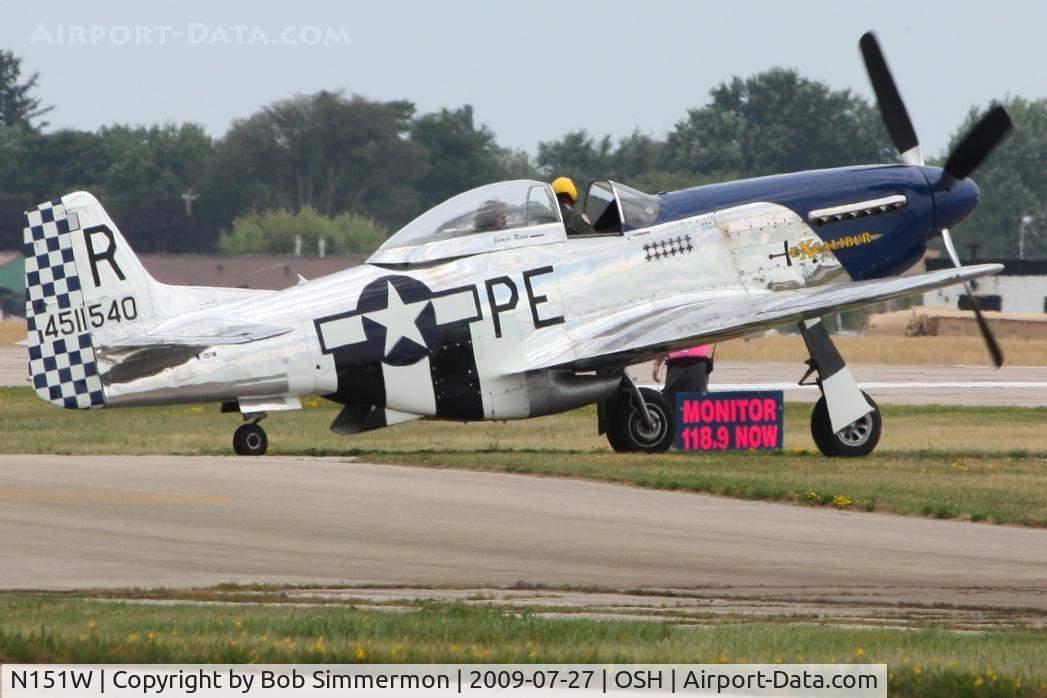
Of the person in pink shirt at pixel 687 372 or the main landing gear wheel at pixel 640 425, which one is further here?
the person in pink shirt at pixel 687 372

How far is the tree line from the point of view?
86.8 m

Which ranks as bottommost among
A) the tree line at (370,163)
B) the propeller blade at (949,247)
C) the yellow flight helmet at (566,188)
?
the propeller blade at (949,247)

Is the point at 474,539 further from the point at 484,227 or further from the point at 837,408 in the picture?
the point at 837,408

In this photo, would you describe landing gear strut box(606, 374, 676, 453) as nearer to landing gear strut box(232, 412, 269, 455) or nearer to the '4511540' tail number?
landing gear strut box(232, 412, 269, 455)

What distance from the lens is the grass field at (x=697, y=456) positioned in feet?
49.7

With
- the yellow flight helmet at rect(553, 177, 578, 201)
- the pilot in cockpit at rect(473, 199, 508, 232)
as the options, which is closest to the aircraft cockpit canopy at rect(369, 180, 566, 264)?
the pilot in cockpit at rect(473, 199, 508, 232)

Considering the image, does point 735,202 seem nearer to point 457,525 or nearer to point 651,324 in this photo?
point 651,324

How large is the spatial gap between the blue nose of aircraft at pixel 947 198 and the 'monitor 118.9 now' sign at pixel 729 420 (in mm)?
2519

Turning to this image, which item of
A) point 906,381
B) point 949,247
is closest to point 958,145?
point 949,247

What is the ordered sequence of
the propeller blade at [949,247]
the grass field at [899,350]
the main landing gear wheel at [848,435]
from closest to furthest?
the main landing gear wheel at [848,435], the propeller blade at [949,247], the grass field at [899,350]

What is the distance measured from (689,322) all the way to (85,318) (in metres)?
5.68

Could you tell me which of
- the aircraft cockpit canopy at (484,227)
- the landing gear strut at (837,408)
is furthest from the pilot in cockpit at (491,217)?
the landing gear strut at (837,408)

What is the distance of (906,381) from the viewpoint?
37.1 m

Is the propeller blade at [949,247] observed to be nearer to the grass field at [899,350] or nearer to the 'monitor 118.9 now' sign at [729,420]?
the 'monitor 118.9 now' sign at [729,420]
